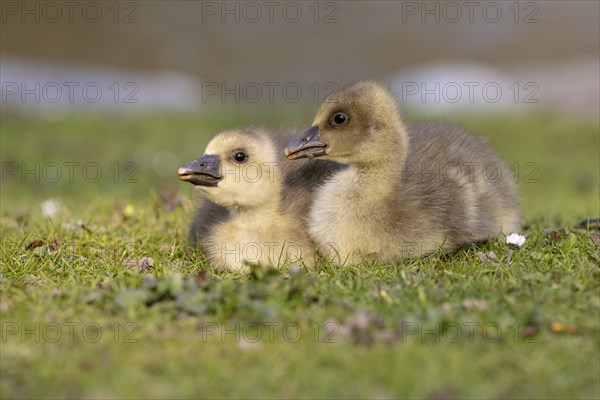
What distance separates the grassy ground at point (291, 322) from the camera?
313 cm

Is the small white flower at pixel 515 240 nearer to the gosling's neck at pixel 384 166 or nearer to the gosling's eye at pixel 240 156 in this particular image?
the gosling's neck at pixel 384 166

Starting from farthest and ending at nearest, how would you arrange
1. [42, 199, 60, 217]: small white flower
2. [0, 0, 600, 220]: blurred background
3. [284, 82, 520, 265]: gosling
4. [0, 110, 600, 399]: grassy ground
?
1. [0, 0, 600, 220]: blurred background
2. [42, 199, 60, 217]: small white flower
3. [284, 82, 520, 265]: gosling
4. [0, 110, 600, 399]: grassy ground

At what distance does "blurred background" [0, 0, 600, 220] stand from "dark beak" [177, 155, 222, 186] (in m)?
1.40

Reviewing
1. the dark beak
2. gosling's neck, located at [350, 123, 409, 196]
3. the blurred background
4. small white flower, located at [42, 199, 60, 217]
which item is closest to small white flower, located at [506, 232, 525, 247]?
gosling's neck, located at [350, 123, 409, 196]

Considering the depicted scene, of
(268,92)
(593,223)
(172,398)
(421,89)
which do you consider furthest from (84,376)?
(268,92)

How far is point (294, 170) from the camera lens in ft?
16.6

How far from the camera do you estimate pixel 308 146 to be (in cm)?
459

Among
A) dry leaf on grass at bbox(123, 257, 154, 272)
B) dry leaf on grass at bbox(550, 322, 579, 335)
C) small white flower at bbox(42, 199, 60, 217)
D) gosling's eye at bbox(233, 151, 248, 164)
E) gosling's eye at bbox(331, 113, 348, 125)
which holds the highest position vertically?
gosling's eye at bbox(331, 113, 348, 125)

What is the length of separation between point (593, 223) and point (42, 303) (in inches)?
133

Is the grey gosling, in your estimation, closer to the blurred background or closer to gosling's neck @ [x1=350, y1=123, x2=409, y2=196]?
gosling's neck @ [x1=350, y1=123, x2=409, y2=196]

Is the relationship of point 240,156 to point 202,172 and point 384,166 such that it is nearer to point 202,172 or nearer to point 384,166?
point 202,172

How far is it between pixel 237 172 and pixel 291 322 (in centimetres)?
132

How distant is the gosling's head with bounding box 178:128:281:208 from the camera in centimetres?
465

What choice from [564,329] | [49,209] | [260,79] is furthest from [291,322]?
[260,79]
